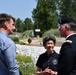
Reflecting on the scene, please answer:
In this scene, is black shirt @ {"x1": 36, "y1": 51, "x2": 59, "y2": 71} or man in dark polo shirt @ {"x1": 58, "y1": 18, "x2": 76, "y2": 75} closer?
man in dark polo shirt @ {"x1": 58, "y1": 18, "x2": 76, "y2": 75}

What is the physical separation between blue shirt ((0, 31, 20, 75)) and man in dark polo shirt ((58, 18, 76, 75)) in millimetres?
682

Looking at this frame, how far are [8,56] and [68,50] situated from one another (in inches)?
33.6

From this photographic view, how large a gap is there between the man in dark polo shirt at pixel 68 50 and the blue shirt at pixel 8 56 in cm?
68

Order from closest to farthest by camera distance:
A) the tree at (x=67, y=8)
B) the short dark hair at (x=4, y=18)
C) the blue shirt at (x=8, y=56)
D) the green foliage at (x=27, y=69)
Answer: the blue shirt at (x=8, y=56) → the short dark hair at (x=4, y=18) → the green foliage at (x=27, y=69) → the tree at (x=67, y=8)

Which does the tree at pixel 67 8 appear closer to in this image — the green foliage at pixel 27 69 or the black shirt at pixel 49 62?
the green foliage at pixel 27 69

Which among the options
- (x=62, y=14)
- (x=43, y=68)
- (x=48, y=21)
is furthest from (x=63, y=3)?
(x=43, y=68)

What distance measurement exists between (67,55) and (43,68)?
112cm

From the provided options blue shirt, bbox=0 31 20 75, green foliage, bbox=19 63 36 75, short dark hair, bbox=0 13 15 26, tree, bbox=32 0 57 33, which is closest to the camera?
blue shirt, bbox=0 31 20 75

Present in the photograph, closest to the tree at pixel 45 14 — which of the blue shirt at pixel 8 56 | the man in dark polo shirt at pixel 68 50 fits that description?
the man in dark polo shirt at pixel 68 50

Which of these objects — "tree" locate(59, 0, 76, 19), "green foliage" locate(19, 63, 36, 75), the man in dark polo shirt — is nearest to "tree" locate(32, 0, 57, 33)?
"tree" locate(59, 0, 76, 19)

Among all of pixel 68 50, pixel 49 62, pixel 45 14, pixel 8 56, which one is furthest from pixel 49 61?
pixel 45 14

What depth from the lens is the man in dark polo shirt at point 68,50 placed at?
4.82m

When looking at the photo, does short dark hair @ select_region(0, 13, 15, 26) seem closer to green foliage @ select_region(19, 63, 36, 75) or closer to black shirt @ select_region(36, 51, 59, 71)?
black shirt @ select_region(36, 51, 59, 71)

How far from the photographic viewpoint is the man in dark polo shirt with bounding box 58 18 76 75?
4.82 metres
